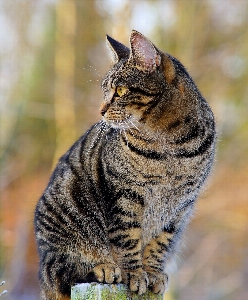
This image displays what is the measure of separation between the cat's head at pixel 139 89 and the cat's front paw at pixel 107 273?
75 cm

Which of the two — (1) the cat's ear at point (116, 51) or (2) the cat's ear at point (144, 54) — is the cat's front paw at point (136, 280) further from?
(1) the cat's ear at point (116, 51)

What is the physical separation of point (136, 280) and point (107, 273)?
15 cm

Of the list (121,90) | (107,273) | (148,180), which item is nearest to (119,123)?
(121,90)

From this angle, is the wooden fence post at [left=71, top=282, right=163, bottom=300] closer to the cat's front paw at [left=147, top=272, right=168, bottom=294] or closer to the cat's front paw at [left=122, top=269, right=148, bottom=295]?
the cat's front paw at [left=122, top=269, right=148, bottom=295]

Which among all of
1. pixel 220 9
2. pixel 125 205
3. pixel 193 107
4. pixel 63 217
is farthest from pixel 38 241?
pixel 220 9

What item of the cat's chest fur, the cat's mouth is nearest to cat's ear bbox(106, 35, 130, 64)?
the cat's mouth

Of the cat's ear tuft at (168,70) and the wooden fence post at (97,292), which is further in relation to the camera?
the cat's ear tuft at (168,70)

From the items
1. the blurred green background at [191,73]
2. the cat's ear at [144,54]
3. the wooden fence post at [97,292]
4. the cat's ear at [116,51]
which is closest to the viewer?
the wooden fence post at [97,292]

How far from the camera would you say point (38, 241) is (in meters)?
3.09

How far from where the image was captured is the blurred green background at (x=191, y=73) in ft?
24.6

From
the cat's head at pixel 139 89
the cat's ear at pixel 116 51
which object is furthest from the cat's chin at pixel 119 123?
the cat's ear at pixel 116 51

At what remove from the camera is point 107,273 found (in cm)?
280

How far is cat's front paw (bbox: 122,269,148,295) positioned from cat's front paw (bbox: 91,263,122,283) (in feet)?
0.16

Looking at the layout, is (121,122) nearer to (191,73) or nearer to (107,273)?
(107,273)
